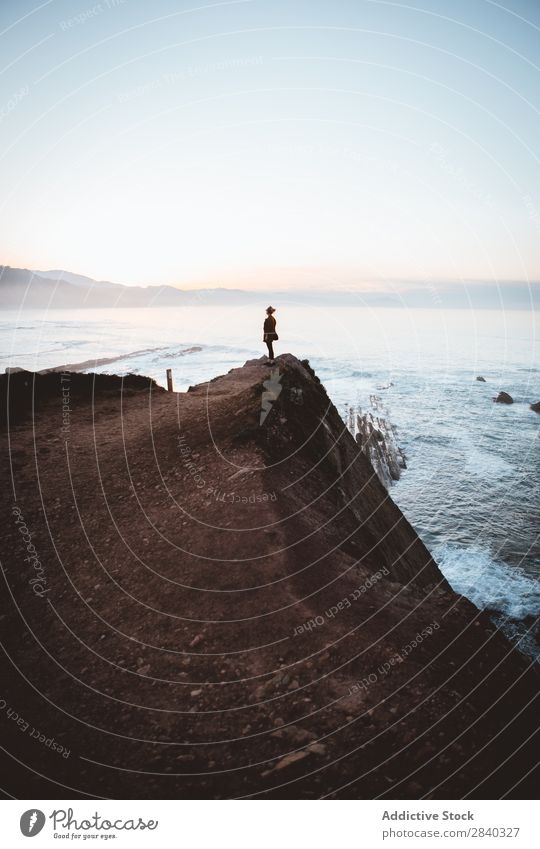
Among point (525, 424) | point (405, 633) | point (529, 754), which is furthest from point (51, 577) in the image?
point (525, 424)

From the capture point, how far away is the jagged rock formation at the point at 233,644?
17.2 feet

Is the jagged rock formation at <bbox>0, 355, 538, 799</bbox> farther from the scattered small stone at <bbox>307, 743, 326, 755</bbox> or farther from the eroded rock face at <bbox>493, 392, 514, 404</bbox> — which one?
the eroded rock face at <bbox>493, 392, 514, 404</bbox>

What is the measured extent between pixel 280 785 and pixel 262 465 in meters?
7.13

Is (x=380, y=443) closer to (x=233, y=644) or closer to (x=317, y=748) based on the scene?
(x=233, y=644)

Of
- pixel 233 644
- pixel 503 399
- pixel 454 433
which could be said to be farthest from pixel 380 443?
pixel 233 644

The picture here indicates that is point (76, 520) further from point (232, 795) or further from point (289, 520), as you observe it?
point (232, 795)

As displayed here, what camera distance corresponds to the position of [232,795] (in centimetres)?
→ 498

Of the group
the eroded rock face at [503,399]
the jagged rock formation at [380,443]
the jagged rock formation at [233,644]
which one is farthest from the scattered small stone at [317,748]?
the eroded rock face at [503,399]

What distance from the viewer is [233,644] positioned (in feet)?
22.9

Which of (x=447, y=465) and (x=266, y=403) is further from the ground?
(x=266, y=403)

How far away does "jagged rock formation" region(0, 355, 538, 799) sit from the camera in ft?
17.2

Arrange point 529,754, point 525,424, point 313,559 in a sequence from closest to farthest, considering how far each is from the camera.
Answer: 1. point 529,754
2. point 313,559
3. point 525,424

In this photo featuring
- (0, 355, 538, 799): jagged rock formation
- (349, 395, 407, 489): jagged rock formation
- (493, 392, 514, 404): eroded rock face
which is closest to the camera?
(0, 355, 538, 799): jagged rock formation

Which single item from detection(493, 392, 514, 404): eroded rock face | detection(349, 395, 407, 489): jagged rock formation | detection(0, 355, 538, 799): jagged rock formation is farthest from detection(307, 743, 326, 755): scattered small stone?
detection(493, 392, 514, 404): eroded rock face
